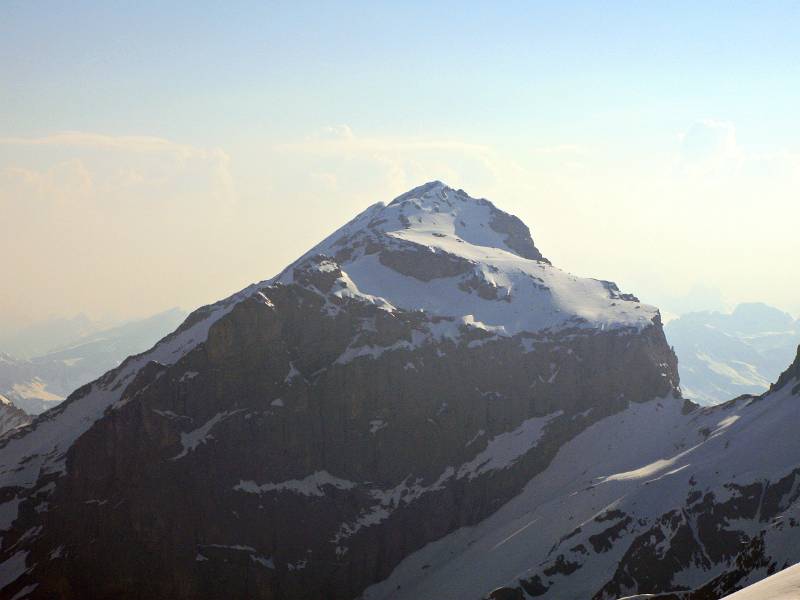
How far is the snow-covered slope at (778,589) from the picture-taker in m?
49.3

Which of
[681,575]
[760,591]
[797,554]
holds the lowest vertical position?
[681,575]

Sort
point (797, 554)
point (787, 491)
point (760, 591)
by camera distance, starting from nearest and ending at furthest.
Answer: point (760, 591), point (797, 554), point (787, 491)

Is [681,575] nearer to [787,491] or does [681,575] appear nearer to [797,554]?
[787,491]

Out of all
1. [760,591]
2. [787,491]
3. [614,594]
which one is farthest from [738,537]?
[760,591]

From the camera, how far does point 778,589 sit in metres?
51.2

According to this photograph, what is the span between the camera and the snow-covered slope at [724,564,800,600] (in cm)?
4931

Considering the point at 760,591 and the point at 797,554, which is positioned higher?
the point at 760,591

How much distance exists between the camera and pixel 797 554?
14512 cm

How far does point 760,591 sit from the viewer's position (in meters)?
52.2

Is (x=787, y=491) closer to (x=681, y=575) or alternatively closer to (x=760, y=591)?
(x=681, y=575)

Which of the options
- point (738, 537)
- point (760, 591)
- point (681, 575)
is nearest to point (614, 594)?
point (681, 575)

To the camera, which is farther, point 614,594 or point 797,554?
point 614,594

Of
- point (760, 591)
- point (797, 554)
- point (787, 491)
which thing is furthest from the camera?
point (787, 491)

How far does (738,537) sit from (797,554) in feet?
165
